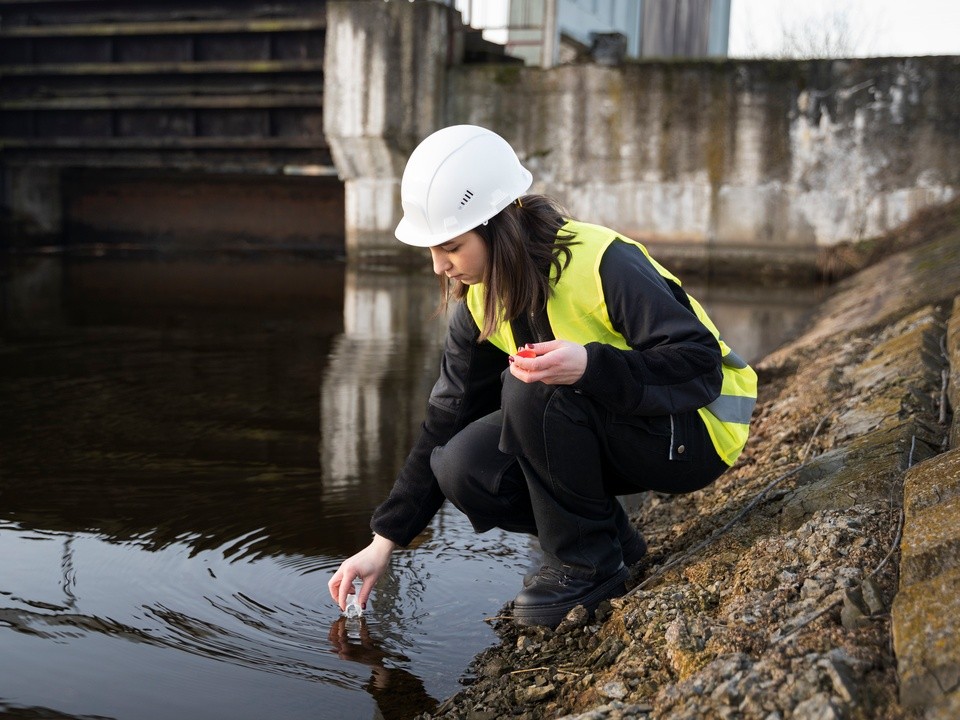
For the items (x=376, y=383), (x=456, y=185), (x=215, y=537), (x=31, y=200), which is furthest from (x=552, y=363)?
(x=31, y=200)

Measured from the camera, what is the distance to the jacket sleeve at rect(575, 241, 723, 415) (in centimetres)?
218

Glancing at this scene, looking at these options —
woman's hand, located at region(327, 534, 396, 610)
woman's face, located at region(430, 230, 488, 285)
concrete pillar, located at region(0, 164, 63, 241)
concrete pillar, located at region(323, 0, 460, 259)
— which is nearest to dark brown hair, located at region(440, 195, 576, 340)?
woman's face, located at region(430, 230, 488, 285)

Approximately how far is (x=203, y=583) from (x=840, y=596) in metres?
1.63

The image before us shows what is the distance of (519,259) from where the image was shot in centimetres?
229

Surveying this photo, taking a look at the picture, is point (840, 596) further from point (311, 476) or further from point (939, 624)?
point (311, 476)

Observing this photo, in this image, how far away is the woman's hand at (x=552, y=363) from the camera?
2.10 metres

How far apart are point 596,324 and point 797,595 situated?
667 mm

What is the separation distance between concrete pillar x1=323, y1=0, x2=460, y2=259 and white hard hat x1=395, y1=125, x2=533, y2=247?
358 inches

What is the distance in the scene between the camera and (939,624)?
5.08 ft

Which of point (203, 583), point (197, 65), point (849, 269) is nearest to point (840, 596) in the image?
point (203, 583)

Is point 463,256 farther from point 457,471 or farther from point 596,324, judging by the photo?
point 457,471

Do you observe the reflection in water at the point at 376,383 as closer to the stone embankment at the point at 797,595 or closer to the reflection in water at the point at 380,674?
the reflection in water at the point at 380,674

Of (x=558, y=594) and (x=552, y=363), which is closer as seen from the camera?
(x=552, y=363)

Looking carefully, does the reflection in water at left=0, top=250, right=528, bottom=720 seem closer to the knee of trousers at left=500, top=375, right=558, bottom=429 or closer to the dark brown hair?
the knee of trousers at left=500, top=375, right=558, bottom=429
